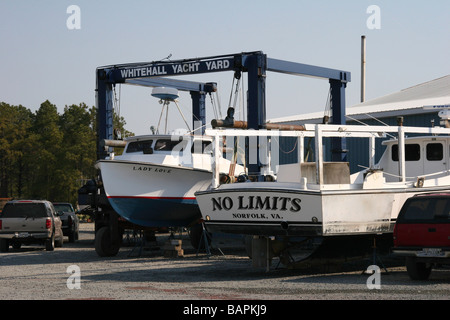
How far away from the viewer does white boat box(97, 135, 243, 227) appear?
20.8 metres

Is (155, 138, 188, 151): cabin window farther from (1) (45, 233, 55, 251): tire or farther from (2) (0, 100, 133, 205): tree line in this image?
(2) (0, 100, 133, 205): tree line

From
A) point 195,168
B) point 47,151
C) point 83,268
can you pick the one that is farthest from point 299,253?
point 47,151

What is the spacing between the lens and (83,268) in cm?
1750

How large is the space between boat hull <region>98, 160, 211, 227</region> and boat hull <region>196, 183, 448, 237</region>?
4.90 meters

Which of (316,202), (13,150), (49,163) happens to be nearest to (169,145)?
(316,202)

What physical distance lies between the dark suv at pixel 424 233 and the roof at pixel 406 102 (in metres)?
15.1

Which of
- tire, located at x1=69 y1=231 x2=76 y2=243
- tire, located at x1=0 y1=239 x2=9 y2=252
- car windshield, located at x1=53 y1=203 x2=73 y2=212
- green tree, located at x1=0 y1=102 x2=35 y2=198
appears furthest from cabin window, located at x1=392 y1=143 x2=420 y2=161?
green tree, located at x1=0 y1=102 x2=35 y2=198

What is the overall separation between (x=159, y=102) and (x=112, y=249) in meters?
6.72

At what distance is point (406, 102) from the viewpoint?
3466 cm

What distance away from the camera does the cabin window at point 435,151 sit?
18.9 meters

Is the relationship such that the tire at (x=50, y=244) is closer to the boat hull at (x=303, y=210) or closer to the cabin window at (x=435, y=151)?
the boat hull at (x=303, y=210)

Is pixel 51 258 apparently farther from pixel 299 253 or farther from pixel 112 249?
pixel 299 253

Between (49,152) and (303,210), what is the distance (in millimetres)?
58629

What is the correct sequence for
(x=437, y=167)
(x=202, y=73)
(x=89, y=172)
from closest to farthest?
(x=437, y=167) → (x=202, y=73) → (x=89, y=172)
